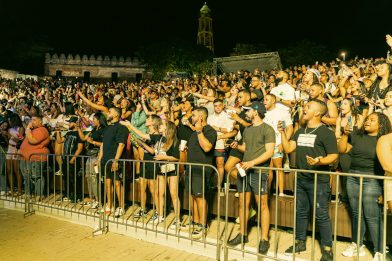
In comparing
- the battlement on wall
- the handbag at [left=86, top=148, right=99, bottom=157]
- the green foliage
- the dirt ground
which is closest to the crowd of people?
the handbag at [left=86, top=148, right=99, bottom=157]

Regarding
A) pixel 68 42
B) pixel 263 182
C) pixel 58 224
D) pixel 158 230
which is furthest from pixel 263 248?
pixel 68 42

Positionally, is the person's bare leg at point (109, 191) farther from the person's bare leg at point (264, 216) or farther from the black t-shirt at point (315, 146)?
the black t-shirt at point (315, 146)

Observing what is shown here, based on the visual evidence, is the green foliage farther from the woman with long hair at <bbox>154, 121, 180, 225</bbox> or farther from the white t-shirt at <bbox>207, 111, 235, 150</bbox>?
the woman with long hair at <bbox>154, 121, 180, 225</bbox>

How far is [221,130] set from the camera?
262 inches

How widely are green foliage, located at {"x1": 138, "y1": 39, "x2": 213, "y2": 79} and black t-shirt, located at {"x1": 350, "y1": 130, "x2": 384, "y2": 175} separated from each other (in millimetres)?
51217

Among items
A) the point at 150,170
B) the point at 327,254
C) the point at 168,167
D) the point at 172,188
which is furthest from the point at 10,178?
the point at 327,254

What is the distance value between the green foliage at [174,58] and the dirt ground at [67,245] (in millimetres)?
49029

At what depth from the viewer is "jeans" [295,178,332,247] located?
4.70 m

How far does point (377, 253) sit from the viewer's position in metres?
4.60

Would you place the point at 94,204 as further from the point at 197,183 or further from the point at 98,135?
the point at 197,183

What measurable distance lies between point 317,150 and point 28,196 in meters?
6.17

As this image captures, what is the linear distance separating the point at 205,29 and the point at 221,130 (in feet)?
311

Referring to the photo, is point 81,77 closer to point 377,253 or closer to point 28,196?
point 28,196

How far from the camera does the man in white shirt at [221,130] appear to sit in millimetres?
6551
